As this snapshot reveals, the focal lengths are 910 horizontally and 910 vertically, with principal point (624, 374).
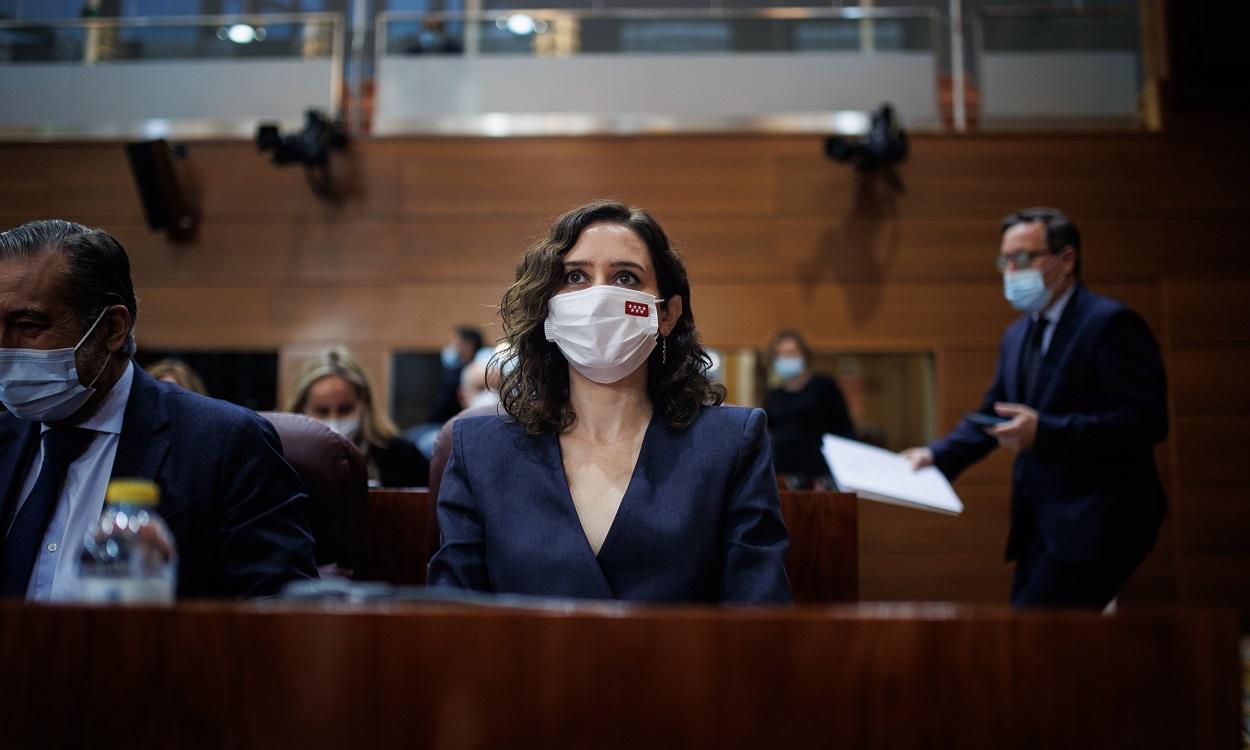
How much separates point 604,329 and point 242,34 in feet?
18.2

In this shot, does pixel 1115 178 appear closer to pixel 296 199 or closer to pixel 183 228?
pixel 296 199

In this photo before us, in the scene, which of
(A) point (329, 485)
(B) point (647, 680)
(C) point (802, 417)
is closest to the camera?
(B) point (647, 680)

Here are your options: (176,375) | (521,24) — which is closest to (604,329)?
(176,375)

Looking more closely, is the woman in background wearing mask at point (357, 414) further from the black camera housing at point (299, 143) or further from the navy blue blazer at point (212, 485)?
the black camera housing at point (299, 143)

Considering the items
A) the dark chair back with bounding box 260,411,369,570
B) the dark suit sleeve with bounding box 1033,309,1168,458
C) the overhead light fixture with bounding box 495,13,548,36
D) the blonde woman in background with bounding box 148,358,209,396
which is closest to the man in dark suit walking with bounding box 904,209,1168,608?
the dark suit sleeve with bounding box 1033,309,1168,458

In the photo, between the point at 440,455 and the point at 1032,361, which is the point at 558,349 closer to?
the point at 440,455

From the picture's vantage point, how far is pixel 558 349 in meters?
1.85

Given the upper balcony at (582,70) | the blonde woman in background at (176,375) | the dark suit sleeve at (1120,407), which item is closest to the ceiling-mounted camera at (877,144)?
the upper balcony at (582,70)

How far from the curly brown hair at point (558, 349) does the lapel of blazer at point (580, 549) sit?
0.16 metres

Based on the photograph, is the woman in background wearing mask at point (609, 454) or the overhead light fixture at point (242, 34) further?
the overhead light fixture at point (242, 34)

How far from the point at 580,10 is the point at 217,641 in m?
6.06

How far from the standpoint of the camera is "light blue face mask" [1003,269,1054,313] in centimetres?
296

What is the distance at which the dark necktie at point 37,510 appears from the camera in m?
1.48

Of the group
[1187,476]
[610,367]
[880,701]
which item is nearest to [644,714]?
[880,701]
